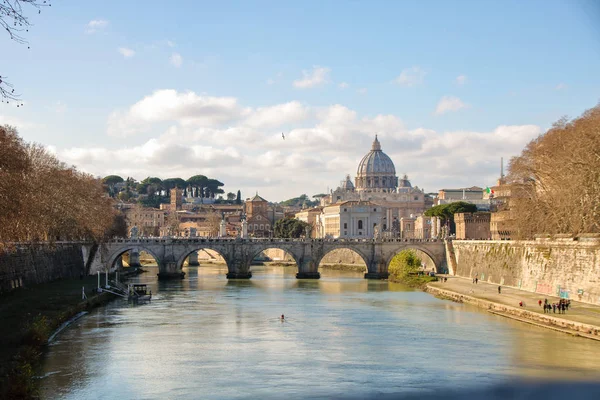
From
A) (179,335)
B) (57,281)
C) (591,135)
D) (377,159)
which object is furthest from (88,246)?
(377,159)

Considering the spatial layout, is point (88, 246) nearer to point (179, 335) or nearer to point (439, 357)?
point (179, 335)

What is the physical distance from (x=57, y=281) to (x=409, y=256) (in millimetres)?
28571

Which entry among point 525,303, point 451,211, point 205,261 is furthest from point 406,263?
point 205,261

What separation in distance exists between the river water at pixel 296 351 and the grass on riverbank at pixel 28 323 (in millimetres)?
801

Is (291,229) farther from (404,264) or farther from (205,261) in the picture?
(404,264)

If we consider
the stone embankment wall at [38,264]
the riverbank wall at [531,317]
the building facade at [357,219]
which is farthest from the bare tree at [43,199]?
the building facade at [357,219]

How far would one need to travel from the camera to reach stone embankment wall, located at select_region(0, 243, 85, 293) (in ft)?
143

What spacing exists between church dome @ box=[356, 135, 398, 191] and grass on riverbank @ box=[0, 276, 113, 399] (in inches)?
5646

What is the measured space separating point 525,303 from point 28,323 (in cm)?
2380

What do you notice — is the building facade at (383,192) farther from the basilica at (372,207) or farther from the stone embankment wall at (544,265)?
the stone embankment wall at (544,265)

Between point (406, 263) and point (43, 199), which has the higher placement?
point (43, 199)

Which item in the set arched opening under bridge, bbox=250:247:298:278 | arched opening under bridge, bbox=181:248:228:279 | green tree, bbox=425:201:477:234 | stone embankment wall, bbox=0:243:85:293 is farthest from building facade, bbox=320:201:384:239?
stone embankment wall, bbox=0:243:85:293

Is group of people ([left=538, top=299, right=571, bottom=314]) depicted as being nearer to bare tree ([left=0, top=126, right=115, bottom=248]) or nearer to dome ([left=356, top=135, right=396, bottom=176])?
bare tree ([left=0, top=126, right=115, bottom=248])

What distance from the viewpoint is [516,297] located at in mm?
48156
